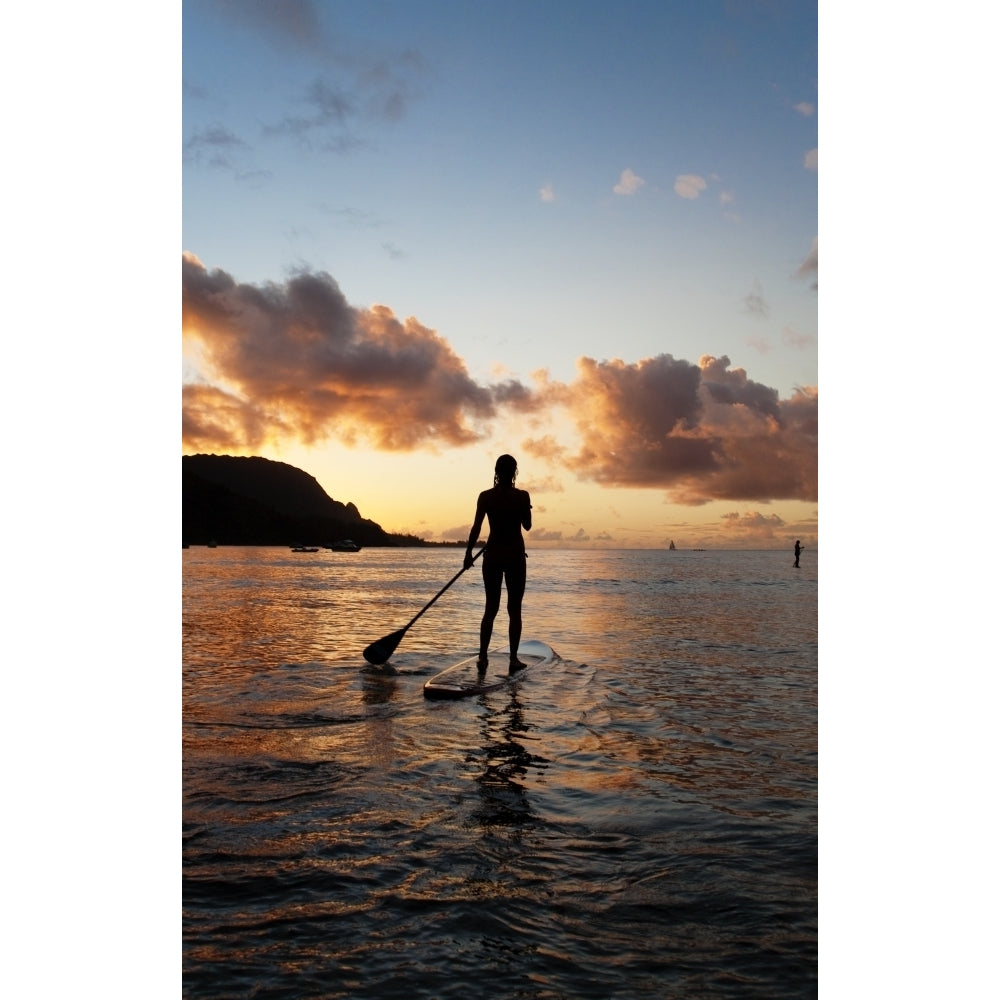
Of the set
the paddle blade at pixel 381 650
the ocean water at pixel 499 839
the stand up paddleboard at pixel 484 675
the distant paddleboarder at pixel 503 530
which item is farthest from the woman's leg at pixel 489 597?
the paddle blade at pixel 381 650

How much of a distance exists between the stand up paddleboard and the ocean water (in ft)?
0.71

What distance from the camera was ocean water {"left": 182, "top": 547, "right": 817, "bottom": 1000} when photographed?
9.89 ft

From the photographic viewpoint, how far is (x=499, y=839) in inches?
168

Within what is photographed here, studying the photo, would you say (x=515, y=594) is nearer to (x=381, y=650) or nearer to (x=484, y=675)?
(x=484, y=675)

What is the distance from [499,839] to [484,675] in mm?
5341

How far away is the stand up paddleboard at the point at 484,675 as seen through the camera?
869 centimetres

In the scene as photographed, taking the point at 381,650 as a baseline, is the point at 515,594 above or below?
above

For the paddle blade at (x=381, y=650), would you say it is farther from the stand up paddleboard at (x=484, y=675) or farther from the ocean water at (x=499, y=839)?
the stand up paddleboard at (x=484, y=675)

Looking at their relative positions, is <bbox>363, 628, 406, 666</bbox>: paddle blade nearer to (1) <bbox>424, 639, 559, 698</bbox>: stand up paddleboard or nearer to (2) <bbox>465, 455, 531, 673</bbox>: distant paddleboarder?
(1) <bbox>424, 639, 559, 698</bbox>: stand up paddleboard

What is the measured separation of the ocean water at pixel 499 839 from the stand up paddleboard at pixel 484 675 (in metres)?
0.22

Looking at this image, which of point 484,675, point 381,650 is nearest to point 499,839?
point 484,675

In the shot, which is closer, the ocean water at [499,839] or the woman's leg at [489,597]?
the ocean water at [499,839]
